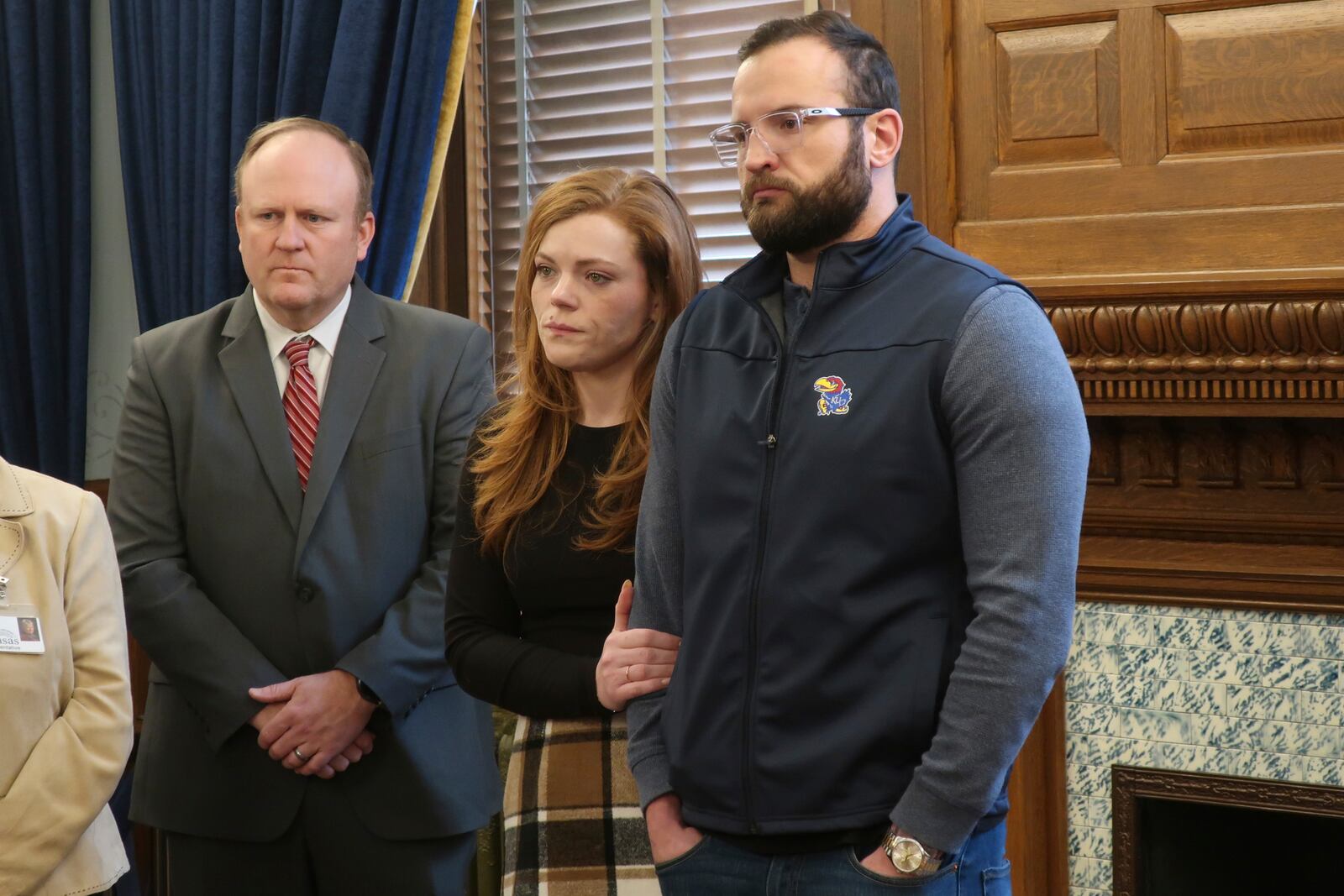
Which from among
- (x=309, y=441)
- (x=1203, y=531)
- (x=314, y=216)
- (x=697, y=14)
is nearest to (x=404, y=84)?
(x=697, y=14)

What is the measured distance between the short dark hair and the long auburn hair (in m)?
0.32

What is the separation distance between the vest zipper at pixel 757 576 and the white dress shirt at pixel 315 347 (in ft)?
3.23

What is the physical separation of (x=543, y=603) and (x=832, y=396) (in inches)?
21.6

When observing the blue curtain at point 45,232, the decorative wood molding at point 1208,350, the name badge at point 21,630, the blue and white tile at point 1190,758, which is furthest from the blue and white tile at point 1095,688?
the blue curtain at point 45,232

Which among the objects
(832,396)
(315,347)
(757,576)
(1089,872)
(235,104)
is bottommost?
(1089,872)

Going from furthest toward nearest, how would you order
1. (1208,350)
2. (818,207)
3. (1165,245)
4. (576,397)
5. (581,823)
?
(1165,245) < (1208,350) < (576,397) < (581,823) < (818,207)

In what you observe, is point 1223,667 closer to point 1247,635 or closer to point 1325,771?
point 1247,635

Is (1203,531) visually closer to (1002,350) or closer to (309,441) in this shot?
(1002,350)

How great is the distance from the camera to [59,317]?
10.8ft

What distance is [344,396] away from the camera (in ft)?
6.72

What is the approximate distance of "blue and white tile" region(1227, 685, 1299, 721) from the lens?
2.17 meters

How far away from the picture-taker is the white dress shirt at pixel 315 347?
2.10m

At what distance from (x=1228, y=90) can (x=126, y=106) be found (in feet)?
8.00

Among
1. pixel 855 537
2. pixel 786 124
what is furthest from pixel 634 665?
pixel 786 124
